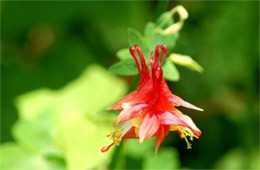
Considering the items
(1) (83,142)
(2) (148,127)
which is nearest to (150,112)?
(2) (148,127)

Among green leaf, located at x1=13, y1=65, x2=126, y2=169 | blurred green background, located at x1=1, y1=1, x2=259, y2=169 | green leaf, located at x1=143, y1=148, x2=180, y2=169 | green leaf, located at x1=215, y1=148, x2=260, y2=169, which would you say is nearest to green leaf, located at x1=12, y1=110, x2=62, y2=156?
green leaf, located at x1=13, y1=65, x2=126, y2=169

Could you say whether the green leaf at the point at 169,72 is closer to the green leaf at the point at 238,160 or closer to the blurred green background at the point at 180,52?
the blurred green background at the point at 180,52

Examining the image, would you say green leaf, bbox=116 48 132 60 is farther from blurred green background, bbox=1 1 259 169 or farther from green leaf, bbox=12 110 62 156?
blurred green background, bbox=1 1 259 169

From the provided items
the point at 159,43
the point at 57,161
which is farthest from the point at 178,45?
the point at 159,43

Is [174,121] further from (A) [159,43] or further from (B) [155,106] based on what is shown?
(A) [159,43]

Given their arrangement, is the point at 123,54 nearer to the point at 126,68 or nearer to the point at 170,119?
the point at 126,68
